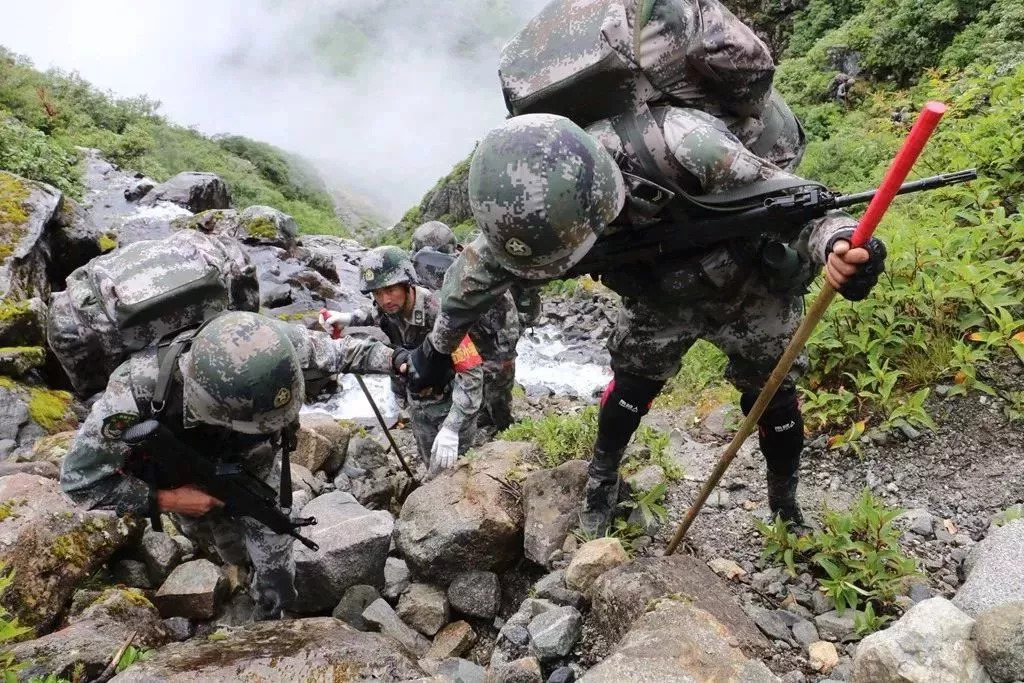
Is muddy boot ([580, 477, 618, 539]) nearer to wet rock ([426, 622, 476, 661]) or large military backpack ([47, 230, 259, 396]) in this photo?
wet rock ([426, 622, 476, 661])

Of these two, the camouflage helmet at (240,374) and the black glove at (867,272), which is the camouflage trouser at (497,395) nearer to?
the camouflage helmet at (240,374)

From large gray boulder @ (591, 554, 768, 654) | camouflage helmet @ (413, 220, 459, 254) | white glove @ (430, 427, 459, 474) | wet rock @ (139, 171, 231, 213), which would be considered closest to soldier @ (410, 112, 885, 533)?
large gray boulder @ (591, 554, 768, 654)

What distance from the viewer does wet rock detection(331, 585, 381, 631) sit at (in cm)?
419

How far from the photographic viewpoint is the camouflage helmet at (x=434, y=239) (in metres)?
6.67

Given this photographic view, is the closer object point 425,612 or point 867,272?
point 867,272

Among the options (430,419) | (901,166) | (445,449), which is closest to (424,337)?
(430,419)

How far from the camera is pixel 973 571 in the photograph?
2.71m

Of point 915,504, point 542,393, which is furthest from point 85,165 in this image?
point 915,504

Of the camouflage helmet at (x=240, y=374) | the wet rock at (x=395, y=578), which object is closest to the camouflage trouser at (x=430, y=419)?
the wet rock at (x=395, y=578)

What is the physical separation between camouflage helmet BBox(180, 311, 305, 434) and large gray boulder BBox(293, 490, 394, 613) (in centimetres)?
145

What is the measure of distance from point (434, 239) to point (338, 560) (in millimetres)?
3497

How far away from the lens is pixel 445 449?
15.0 feet

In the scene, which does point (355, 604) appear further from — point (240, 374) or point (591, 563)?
point (240, 374)

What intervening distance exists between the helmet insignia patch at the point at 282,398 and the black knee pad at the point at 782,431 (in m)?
2.39
